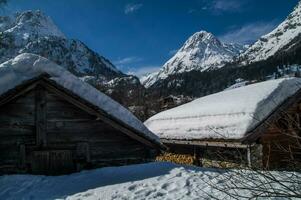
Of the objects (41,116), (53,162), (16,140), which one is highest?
(41,116)

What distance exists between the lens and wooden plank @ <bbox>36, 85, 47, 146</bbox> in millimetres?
12266

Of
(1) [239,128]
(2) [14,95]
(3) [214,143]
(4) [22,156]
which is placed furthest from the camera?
(3) [214,143]

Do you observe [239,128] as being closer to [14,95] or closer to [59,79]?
[59,79]

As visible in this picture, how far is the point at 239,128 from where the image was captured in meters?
16.5

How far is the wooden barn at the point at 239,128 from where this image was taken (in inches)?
635

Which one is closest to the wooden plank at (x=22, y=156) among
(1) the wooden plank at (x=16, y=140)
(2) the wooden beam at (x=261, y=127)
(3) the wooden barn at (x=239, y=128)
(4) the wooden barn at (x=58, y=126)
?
(4) the wooden barn at (x=58, y=126)

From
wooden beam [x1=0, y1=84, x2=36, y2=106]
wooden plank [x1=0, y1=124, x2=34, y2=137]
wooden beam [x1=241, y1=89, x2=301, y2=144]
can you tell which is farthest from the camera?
wooden beam [x1=241, y1=89, x2=301, y2=144]

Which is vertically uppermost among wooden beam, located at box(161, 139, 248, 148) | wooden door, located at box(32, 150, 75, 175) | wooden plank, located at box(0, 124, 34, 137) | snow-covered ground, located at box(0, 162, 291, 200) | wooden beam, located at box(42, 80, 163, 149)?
wooden beam, located at box(42, 80, 163, 149)

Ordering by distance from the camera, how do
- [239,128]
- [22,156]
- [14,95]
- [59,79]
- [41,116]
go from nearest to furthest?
[14,95], [22,156], [41,116], [59,79], [239,128]

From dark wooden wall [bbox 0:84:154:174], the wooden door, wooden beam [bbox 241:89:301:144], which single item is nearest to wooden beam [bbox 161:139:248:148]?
wooden beam [bbox 241:89:301:144]

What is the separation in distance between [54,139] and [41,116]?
0.79 m

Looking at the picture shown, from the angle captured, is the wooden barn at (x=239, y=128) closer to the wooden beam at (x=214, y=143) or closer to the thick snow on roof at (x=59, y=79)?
the wooden beam at (x=214, y=143)

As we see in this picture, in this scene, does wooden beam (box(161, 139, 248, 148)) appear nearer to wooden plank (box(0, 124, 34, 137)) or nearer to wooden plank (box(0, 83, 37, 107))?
wooden plank (box(0, 124, 34, 137))

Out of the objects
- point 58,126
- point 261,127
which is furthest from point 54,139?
point 261,127
